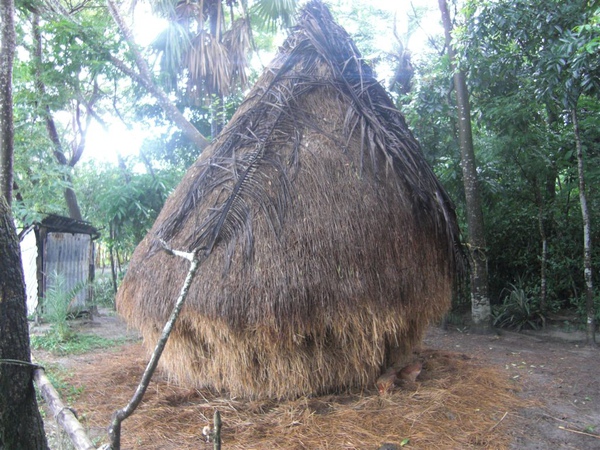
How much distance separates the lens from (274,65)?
5352 mm

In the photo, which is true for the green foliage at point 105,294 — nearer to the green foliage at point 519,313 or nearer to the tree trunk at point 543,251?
the green foliage at point 519,313

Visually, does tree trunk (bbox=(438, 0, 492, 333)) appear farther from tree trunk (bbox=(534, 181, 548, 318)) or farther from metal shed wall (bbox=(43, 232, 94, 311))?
metal shed wall (bbox=(43, 232, 94, 311))

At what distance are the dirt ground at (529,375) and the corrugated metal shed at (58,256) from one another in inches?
61.2

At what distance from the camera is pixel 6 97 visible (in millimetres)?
5320

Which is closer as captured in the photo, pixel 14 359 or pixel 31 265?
pixel 14 359

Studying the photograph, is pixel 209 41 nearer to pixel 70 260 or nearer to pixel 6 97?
pixel 6 97

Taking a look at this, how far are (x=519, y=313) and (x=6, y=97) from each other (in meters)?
7.89

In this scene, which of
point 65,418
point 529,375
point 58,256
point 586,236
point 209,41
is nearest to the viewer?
point 65,418

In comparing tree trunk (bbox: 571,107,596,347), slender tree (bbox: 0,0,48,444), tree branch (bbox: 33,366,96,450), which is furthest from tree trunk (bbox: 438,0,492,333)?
slender tree (bbox: 0,0,48,444)

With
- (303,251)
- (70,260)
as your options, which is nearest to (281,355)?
(303,251)

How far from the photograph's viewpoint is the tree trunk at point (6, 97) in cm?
530

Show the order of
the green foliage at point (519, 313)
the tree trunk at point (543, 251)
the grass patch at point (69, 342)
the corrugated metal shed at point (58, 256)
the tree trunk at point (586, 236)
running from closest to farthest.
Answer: the tree trunk at point (586, 236)
the grass patch at point (69, 342)
the tree trunk at point (543, 251)
the green foliage at point (519, 313)
the corrugated metal shed at point (58, 256)

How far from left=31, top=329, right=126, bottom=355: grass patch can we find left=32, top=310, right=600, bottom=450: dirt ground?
211 millimetres

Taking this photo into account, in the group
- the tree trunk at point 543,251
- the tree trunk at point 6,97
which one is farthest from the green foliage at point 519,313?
the tree trunk at point 6,97
